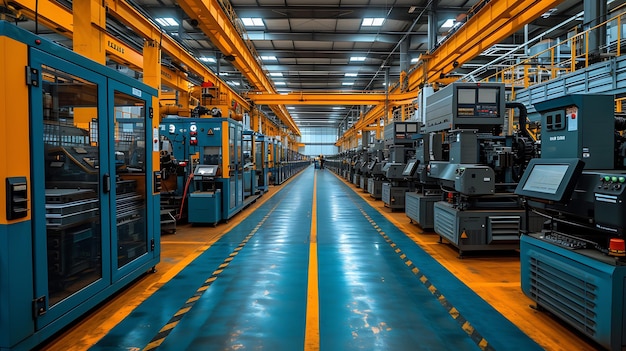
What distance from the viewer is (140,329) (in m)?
3.42

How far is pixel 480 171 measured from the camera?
549cm

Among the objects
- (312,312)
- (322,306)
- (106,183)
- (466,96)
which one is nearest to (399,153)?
(466,96)

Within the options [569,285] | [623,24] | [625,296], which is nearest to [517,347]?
[569,285]

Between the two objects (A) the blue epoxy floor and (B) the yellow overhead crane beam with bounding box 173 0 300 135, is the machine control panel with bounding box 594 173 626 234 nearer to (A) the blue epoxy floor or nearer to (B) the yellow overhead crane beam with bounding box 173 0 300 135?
(A) the blue epoxy floor

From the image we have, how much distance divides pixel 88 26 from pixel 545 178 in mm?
6932

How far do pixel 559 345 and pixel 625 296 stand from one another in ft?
2.49

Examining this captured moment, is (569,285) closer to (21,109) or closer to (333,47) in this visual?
(21,109)

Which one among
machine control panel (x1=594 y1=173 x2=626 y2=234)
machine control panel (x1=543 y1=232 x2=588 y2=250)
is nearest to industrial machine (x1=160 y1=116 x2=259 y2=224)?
machine control panel (x1=543 y1=232 x2=588 y2=250)

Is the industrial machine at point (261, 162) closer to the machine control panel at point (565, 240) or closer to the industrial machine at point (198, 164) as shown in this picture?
the industrial machine at point (198, 164)

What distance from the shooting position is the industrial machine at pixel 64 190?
2.67 m

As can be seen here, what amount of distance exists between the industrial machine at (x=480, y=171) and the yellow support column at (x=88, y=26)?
6.14 m

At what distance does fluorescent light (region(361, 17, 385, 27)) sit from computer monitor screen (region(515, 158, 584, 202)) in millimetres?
12442

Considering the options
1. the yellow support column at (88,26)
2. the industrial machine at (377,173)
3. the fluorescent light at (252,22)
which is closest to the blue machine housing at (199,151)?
the yellow support column at (88,26)

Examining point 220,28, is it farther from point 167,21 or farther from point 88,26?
point 167,21
